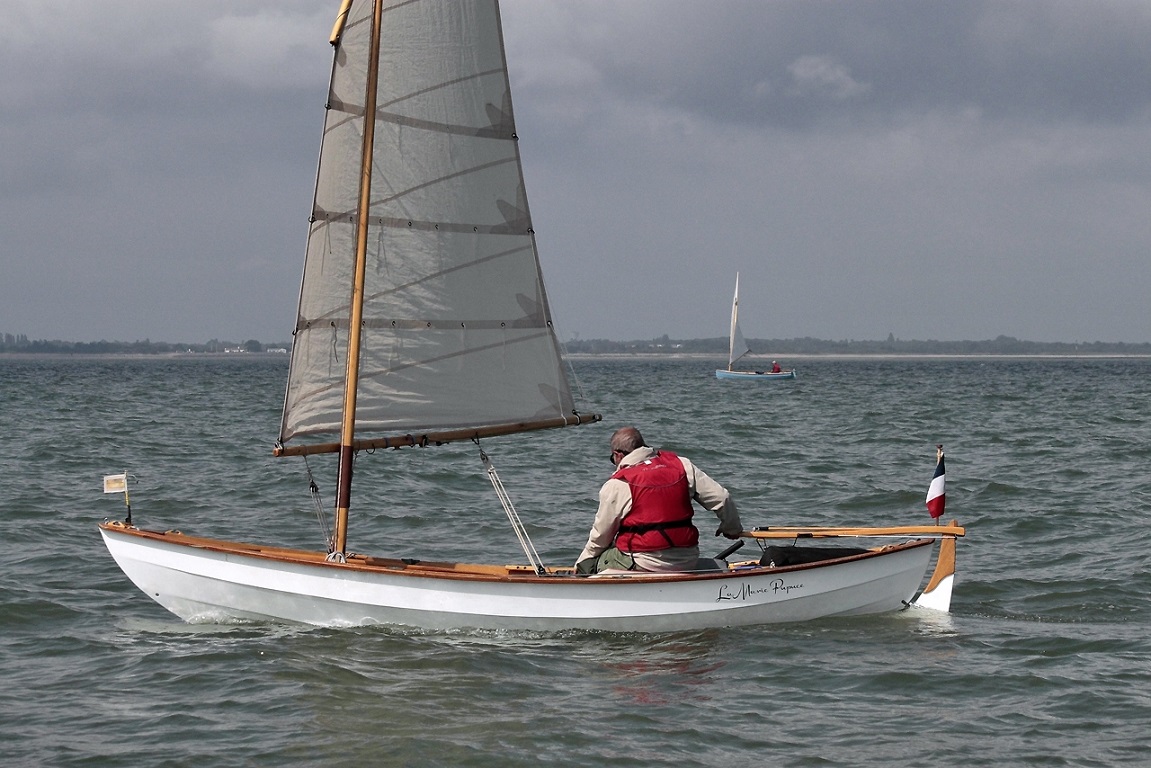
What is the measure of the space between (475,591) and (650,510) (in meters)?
1.92

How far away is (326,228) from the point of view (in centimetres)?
1272

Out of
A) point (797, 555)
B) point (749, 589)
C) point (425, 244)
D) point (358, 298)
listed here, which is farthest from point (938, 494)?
point (358, 298)

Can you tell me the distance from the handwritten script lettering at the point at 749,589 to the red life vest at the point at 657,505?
24.3 inches

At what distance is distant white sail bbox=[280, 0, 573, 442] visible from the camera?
1270cm

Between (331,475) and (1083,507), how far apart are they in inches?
630

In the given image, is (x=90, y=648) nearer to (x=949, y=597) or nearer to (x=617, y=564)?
(x=617, y=564)

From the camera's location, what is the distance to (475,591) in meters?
12.1

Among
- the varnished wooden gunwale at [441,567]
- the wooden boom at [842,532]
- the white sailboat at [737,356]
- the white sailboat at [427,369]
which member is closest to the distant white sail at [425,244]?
the white sailboat at [427,369]

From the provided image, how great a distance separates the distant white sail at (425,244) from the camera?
1270 centimetres

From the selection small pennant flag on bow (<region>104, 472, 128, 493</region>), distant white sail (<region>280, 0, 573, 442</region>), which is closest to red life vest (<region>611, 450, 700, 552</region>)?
distant white sail (<region>280, 0, 573, 442</region>)

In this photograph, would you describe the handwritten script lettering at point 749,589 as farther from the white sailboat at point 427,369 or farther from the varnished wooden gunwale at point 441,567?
the varnished wooden gunwale at point 441,567

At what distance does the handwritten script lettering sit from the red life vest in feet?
2.02

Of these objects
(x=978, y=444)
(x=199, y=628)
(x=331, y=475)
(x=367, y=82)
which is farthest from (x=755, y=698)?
(x=978, y=444)

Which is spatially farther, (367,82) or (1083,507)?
(1083,507)
